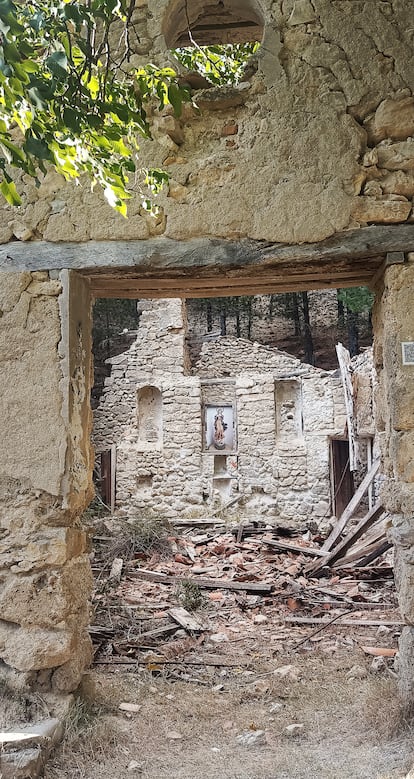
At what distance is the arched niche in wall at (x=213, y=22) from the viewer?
14.1 feet

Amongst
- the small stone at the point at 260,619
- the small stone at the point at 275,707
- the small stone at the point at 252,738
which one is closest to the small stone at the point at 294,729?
the small stone at the point at 252,738

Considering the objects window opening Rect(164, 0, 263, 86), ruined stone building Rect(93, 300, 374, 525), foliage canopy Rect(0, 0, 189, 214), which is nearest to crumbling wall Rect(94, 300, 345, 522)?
ruined stone building Rect(93, 300, 374, 525)

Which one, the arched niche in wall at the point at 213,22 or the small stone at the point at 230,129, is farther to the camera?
the arched niche in wall at the point at 213,22

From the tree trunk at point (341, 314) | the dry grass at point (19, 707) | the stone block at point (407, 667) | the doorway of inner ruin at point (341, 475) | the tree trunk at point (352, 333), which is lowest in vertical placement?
the dry grass at point (19, 707)

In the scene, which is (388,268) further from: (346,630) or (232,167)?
(346,630)

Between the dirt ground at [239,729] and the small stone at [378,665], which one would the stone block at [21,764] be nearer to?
the dirt ground at [239,729]

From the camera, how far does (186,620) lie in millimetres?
6238

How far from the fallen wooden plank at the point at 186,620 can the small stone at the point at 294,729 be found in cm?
227

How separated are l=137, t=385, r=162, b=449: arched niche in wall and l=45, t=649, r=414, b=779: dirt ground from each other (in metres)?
9.05

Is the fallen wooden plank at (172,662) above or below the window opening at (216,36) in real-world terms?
below

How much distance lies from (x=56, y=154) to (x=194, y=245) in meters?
1.18

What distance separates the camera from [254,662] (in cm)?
521

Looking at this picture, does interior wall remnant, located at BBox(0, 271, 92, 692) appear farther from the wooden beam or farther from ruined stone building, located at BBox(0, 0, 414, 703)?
the wooden beam

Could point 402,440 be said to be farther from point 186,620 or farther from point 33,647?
point 186,620
